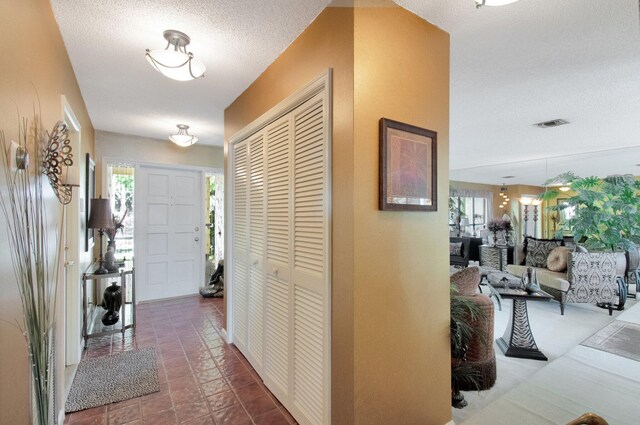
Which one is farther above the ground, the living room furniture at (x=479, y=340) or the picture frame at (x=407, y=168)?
the picture frame at (x=407, y=168)

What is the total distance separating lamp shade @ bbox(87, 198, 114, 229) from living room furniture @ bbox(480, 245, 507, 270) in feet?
21.6

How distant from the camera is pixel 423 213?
5.81ft

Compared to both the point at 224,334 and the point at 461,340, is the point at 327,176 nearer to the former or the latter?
the point at 461,340

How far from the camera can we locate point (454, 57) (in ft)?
7.34

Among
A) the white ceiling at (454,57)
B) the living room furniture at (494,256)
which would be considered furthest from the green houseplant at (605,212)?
the white ceiling at (454,57)

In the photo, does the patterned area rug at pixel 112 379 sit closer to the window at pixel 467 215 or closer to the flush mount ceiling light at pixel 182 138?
the flush mount ceiling light at pixel 182 138

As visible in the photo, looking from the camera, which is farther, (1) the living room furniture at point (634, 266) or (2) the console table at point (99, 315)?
(1) the living room furniture at point (634, 266)

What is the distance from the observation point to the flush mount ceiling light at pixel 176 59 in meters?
1.89

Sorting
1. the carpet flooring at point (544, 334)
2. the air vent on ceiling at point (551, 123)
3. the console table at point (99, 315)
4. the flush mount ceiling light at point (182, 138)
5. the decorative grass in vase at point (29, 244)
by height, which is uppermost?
the air vent on ceiling at point (551, 123)

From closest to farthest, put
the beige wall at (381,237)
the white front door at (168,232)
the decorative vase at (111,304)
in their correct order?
the beige wall at (381,237) < the decorative vase at (111,304) < the white front door at (168,232)

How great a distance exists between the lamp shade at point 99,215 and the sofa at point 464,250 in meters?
6.27

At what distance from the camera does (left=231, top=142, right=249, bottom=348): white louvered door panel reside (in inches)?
112

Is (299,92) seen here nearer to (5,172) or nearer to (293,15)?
(293,15)

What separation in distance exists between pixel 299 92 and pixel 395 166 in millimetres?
770
